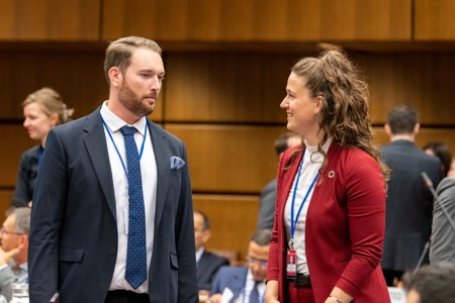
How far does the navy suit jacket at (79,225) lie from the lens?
3.64 meters

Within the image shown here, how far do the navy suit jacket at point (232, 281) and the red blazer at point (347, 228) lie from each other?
8.30ft

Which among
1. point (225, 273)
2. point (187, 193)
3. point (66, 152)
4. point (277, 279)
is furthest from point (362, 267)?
point (225, 273)

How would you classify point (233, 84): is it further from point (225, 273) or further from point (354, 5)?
point (225, 273)

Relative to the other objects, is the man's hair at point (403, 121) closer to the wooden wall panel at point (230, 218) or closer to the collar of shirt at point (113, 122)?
the wooden wall panel at point (230, 218)

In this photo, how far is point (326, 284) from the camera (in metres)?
3.53

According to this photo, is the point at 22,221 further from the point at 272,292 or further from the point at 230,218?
the point at 230,218

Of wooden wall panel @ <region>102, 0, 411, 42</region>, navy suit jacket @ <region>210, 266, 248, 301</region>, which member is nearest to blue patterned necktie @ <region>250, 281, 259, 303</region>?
navy suit jacket @ <region>210, 266, 248, 301</region>

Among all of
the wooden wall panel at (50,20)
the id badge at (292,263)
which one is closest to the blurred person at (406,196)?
the wooden wall panel at (50,20)

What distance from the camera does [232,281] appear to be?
6223 millimetres

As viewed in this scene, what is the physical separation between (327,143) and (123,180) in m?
0.71

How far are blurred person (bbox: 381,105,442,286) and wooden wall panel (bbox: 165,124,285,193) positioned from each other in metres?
2.32

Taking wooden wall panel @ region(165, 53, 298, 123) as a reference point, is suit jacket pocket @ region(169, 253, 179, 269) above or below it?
below

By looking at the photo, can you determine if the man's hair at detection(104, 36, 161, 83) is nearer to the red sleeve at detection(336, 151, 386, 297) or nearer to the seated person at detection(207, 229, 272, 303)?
the red sleeve at detection(336, 151, 386, 297)

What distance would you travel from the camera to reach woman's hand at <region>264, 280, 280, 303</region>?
367 centimetres
